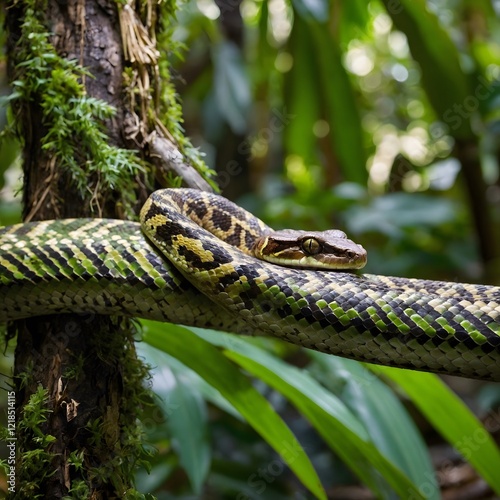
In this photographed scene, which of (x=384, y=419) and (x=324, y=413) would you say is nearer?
(x=324, y=413)

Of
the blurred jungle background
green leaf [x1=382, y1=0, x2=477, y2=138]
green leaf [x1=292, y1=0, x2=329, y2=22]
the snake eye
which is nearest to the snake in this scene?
the snake eye

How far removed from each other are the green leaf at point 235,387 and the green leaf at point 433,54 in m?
1.96

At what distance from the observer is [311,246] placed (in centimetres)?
183

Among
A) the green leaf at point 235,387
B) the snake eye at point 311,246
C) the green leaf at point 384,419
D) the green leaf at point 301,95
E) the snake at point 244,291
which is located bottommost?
the green leaf at point 384,419

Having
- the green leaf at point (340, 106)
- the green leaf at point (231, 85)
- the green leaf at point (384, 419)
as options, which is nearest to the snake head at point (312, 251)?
the green leaf at point (384, 419)

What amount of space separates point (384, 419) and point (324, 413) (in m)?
0.64

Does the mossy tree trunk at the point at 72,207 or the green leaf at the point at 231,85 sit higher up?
the green leaf at the point at 231,85

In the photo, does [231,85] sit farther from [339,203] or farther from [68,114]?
[68,114]

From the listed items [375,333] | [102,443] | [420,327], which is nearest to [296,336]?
[375,333]

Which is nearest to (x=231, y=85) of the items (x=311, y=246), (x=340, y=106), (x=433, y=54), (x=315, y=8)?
(x=340, y=106)

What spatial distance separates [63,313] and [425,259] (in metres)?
3.48

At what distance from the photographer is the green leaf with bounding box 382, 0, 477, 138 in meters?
3.03

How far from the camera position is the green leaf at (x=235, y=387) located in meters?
2.04

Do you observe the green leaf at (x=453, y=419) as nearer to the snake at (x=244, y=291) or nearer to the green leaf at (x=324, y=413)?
the green leaf at (x=324, y=413)
